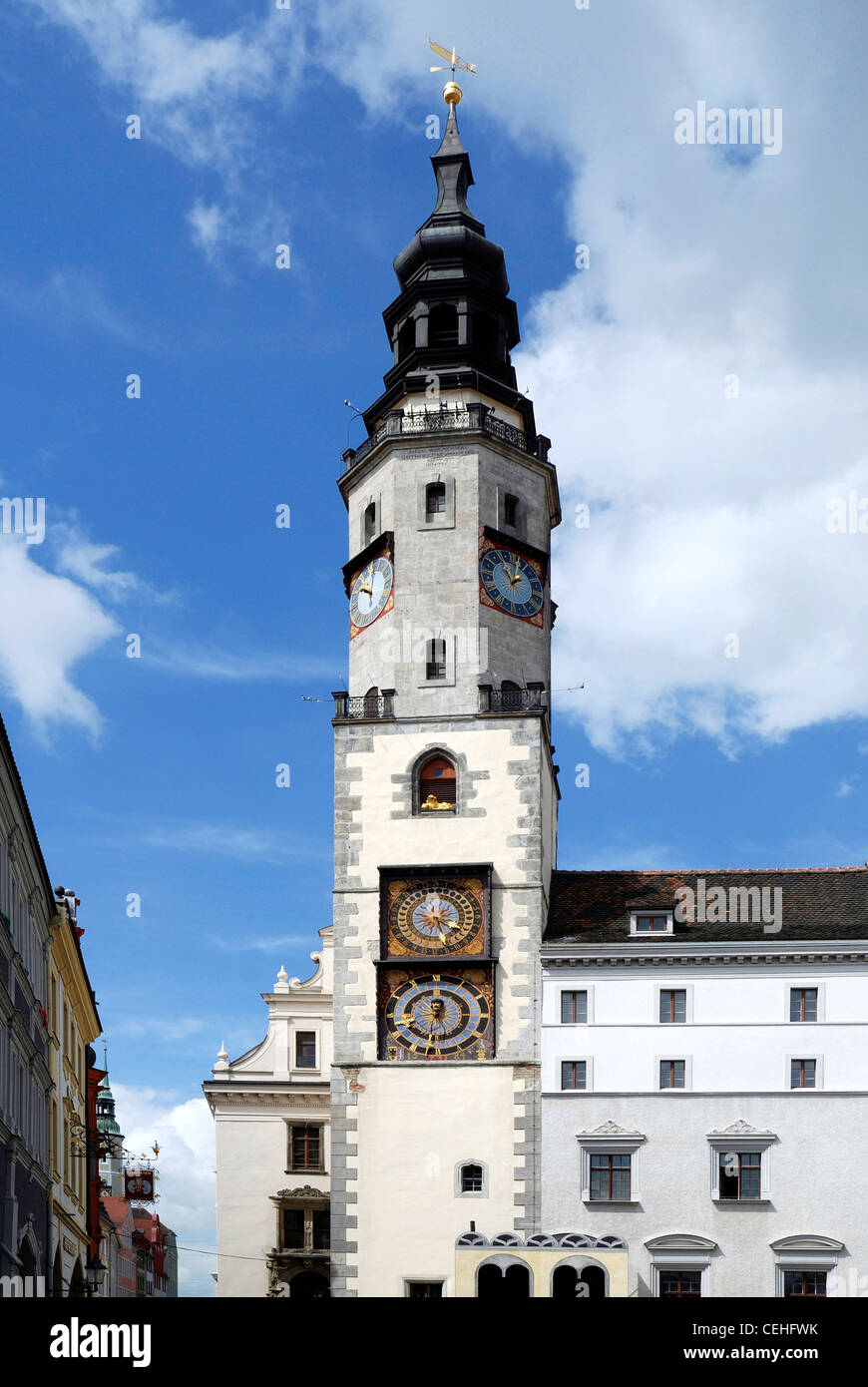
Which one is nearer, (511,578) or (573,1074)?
(573,1074)

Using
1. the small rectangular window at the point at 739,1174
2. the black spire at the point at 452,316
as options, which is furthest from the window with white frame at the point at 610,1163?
the black spire at the point at 452,316

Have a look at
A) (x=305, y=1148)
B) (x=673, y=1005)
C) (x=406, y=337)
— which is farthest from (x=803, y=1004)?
(x=406, y=337)

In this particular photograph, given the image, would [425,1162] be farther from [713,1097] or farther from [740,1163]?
[740,1163]

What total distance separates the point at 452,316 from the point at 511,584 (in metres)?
11.1

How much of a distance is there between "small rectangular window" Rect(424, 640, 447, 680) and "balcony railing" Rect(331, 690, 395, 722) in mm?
1400

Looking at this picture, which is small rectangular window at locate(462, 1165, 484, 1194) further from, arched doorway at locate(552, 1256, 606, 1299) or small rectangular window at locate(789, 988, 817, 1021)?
small rectangular window at locate(789, 988, 817, 1021)

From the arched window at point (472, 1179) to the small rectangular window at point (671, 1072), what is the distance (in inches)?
238

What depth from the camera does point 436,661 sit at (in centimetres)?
5897

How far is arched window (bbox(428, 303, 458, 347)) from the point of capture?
213ft

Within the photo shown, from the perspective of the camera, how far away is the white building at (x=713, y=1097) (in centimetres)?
5166

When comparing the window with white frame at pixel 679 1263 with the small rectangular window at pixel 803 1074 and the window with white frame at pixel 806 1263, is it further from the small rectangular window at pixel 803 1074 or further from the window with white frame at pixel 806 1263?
the small rectangular window at pixel 803 1074

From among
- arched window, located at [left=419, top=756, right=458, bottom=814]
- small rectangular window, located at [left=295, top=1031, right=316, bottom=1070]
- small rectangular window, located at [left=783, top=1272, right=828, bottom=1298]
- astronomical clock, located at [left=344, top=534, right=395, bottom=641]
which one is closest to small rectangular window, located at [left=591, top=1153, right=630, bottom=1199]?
small rectangular window, located at [left=783, top=1272, right=828, bottom=1298]

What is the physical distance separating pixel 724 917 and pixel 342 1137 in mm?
13528
